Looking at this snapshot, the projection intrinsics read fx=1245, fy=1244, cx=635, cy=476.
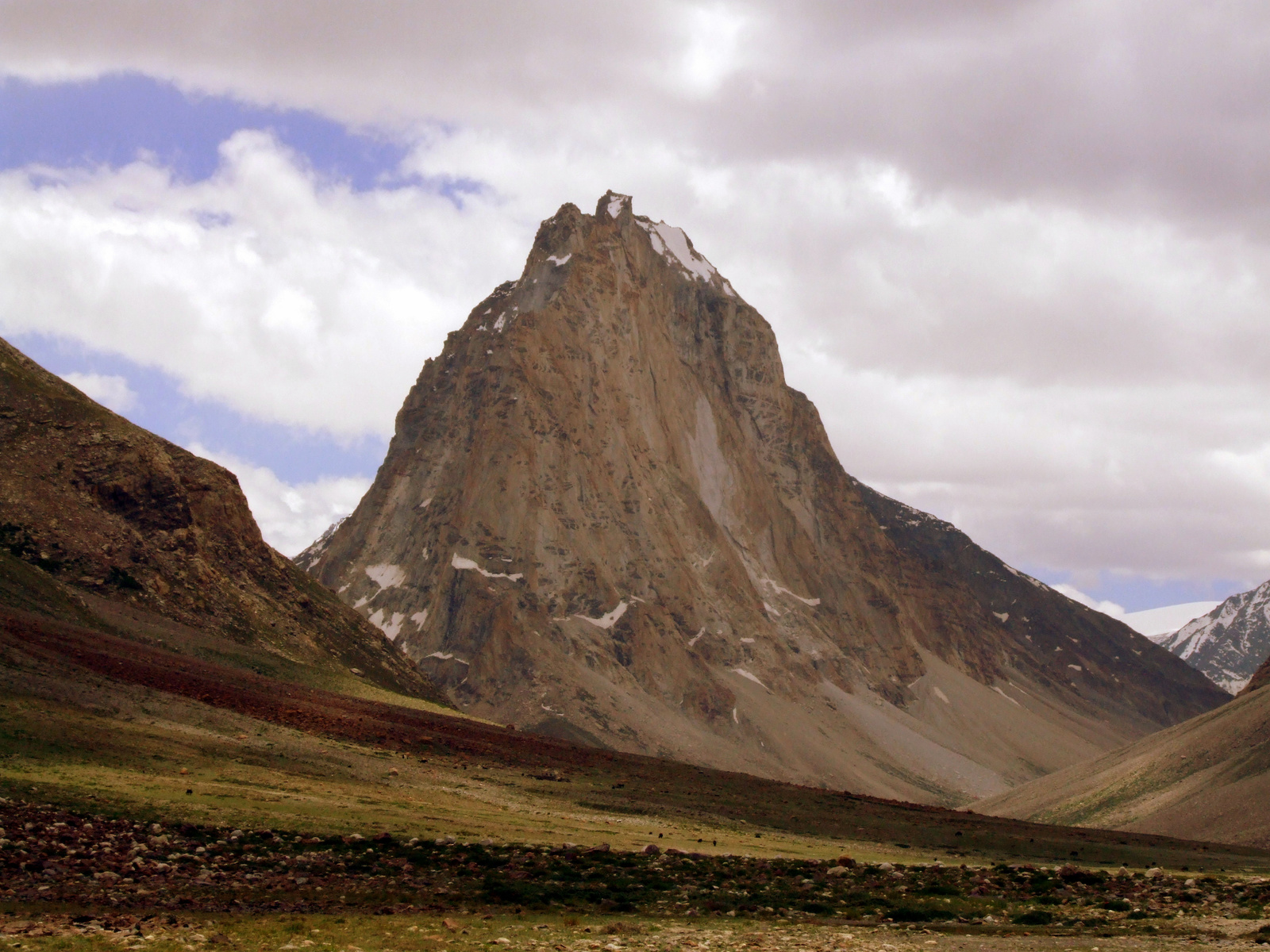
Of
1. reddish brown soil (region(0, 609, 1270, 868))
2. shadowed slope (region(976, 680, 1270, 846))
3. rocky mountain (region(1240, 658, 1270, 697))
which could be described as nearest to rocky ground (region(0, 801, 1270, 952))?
reddish brown soil (region(0, 609, 1270, 868))

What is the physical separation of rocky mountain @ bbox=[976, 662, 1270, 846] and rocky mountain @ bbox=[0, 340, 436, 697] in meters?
61.0

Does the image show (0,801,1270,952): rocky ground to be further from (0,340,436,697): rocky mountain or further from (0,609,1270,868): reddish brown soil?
(0,340,436,697): rocky mountain

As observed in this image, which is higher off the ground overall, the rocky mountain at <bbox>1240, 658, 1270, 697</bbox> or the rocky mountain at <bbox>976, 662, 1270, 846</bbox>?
the rocky mountain at <bbox>1240, 658, 1270, 697</bbox>

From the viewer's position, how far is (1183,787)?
103 metres

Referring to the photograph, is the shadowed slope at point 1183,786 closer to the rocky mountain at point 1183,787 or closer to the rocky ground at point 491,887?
the rocky mountain at point 1183,787

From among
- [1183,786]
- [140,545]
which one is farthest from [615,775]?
[1183,786]

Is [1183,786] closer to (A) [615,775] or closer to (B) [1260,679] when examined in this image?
(B) [1260,679]

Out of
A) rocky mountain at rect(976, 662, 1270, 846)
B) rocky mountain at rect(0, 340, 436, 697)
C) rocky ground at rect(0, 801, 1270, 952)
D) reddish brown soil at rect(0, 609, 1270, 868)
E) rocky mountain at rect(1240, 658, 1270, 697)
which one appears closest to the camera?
rocky ground at rect(0, 801, 1270, 952)

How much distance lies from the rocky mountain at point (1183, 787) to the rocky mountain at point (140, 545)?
6100 centimetres

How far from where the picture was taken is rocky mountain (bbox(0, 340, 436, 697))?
87250 millimetres

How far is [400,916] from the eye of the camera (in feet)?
85.3

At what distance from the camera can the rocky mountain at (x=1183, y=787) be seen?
91688 mm

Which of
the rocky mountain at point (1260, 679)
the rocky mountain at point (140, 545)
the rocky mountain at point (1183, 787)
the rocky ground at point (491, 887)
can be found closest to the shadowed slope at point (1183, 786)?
the rocky mountain at point (1183, 787)

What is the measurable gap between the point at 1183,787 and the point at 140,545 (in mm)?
86286
